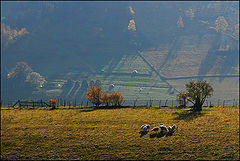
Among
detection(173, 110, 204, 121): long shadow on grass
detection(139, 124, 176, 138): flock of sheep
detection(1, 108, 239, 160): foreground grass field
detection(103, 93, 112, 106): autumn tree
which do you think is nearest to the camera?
detection(1, 108, 239, 160): foreground grass field

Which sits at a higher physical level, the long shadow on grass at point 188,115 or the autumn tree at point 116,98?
the autumn tree at point 116,98

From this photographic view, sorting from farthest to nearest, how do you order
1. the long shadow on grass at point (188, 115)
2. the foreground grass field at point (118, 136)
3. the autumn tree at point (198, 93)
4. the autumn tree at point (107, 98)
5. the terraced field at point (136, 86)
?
1. the terraced field at point (136, 86)
2. the autumn tree at point (107, 98)
3. the autumn tree at point (198, 93)
4. the long shadow on grass at point (188, 115)
5. the foreground grass field at point (118, 136)

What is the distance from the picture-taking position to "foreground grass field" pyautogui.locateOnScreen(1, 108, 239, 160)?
126ft

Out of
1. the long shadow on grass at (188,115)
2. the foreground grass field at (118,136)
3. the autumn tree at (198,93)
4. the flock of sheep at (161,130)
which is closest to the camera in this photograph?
the foreground grass field at (118,136)

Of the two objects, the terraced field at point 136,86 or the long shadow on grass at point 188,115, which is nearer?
the long shadow on grass at point 188,115

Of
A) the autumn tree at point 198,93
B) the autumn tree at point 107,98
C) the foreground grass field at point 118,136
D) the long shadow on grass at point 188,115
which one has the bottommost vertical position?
the foreground grass field at point 118,136

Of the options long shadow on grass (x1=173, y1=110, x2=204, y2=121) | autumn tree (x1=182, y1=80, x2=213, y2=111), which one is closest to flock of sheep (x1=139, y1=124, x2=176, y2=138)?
long shadow on grass (x1=173, y1=110, x2=204, y2=121)

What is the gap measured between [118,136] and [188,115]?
67.9 ft

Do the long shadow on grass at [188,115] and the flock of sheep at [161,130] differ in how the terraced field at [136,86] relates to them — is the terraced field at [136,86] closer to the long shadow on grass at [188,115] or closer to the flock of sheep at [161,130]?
the long shadow on grass at [188,115]

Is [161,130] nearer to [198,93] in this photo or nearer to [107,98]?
[198,93]

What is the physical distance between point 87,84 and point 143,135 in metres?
143

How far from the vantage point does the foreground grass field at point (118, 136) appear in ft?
126

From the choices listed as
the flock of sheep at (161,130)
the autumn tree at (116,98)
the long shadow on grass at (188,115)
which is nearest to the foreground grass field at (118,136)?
the long shadow on grass at (188,115)

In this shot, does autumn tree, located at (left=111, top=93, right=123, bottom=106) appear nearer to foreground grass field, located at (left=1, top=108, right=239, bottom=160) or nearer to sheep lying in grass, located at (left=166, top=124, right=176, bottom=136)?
foreground grass field, located at (left=1, top=108, right=239, bottom=160)
